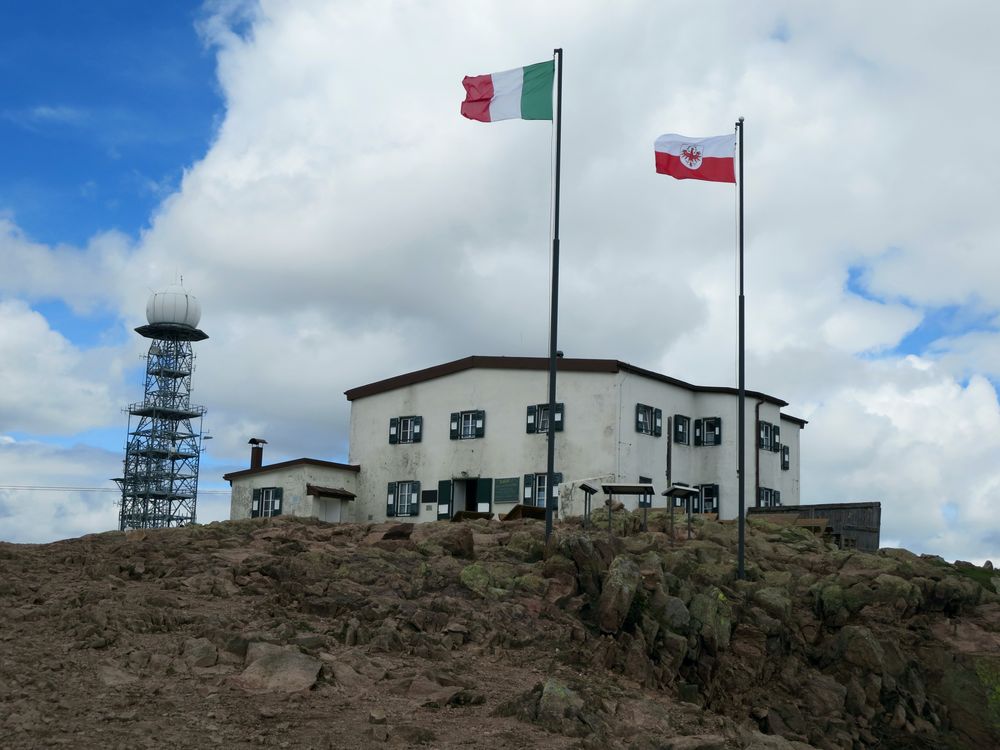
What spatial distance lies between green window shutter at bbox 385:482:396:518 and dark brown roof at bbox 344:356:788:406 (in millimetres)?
4612

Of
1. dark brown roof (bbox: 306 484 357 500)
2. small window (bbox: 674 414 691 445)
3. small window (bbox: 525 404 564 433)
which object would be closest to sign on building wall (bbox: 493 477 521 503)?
small window (bbox: 525 404 564 433)

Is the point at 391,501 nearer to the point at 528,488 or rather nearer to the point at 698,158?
the point at 528,488

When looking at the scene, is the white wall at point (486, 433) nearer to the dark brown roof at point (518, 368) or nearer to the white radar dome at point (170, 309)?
the dark brown roof at point (518, 368)

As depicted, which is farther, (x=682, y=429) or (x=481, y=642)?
(x=682, y=429)

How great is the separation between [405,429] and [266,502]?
24.5ft

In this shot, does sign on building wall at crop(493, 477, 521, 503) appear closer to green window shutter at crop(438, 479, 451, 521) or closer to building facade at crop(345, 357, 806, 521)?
building facade at crop(345, 357, 806, 521)

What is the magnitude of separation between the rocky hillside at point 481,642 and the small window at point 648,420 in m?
13.4

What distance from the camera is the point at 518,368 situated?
4316 centimetres

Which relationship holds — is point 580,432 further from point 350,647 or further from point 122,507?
point 122,507

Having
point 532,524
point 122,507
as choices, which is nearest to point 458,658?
point 532,524

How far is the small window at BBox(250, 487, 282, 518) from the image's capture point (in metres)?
46.9

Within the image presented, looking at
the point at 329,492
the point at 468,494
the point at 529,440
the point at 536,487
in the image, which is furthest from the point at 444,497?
the point at 329,492

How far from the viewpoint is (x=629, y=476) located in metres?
40.9

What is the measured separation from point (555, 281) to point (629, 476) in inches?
809
